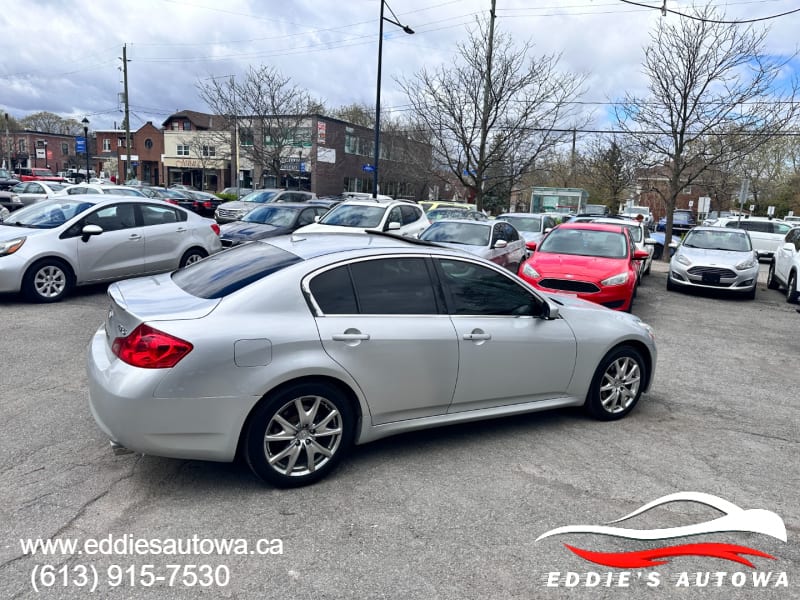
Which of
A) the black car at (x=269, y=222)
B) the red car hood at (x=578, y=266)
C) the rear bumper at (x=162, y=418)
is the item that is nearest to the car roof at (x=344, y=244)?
the rear bumper at (x=162, y=418)

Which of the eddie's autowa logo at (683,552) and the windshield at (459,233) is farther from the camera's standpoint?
the windshield at (459,233)

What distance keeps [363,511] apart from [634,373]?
2.96m

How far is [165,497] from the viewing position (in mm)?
3621

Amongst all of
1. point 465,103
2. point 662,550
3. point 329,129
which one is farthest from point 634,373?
point 329,129

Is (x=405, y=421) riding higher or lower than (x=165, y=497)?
higher

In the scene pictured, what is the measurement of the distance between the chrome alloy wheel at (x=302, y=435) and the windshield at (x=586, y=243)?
7.69m

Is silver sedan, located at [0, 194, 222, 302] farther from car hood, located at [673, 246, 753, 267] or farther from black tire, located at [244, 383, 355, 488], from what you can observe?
car hood, located at [673, 246, 753, 267]

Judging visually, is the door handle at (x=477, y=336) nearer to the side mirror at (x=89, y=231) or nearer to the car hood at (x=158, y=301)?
the car hood at (x=158, y=301)

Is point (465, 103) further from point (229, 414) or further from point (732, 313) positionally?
point (229, 414)

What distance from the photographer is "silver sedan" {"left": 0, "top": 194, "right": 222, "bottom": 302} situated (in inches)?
337

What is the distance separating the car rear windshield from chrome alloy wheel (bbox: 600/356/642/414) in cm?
287

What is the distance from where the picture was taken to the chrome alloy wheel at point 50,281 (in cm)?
869

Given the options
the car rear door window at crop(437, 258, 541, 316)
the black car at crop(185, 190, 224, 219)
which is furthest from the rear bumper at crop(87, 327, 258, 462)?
the black car at crop(185, 190, 224, 219)

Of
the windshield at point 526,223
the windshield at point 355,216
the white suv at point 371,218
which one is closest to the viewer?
the white suv at point 371,218
